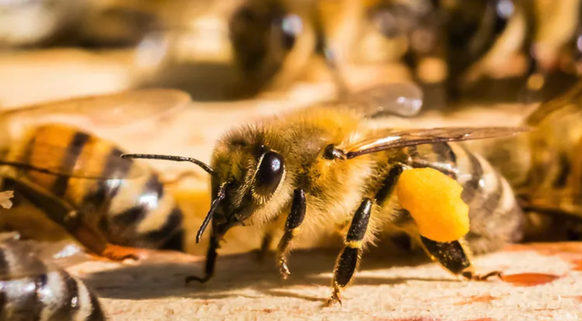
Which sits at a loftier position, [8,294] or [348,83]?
[348,83]

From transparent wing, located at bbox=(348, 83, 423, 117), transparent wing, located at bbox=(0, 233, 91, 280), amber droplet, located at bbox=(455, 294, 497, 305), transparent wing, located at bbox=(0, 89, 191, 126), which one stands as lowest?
transparent wing, located at bbox=(0, 233, 91, 280)

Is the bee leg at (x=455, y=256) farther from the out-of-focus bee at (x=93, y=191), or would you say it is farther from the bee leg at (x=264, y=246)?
the out-of-focus bee at (x=93, y=191)

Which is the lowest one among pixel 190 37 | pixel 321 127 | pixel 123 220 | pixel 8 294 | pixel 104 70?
pixel 8 294

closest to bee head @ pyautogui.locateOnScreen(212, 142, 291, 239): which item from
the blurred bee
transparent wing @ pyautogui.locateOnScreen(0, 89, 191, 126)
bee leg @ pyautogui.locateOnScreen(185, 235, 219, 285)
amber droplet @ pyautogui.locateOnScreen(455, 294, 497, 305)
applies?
bee leg @ pyautogui.locateOnScreen(185, 235, 219, 285)

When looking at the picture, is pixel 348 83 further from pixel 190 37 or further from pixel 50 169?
pixel 50 169

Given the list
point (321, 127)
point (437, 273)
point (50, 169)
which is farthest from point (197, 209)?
point (437, 273)

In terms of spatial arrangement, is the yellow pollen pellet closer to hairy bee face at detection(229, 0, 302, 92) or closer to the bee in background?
the bee in background

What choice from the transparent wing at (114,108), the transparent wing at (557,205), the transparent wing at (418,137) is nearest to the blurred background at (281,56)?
the transparent wing at (114,108)

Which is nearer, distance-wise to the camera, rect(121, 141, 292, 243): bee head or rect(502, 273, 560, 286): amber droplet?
rect(121, 141, 292, 243): bee head
